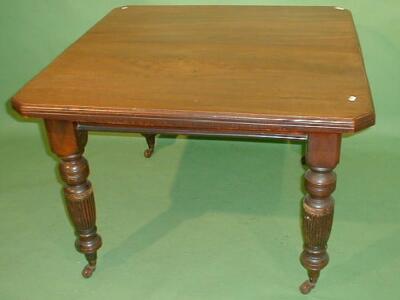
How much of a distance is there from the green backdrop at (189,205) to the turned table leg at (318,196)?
16 cm

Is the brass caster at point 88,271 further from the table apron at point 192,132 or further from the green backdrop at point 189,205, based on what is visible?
the table apron at point 192,132

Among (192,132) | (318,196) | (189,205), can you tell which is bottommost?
(189,205)

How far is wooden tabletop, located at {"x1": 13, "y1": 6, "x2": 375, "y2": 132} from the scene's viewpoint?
3.15 feet

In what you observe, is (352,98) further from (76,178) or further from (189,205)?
(189,205)

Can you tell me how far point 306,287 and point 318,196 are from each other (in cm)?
33

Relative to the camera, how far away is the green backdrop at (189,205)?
4.34 feet

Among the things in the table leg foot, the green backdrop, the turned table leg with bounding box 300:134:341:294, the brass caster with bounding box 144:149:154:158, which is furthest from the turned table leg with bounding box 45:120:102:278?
the brass caster with bounding box 144:149:154:158

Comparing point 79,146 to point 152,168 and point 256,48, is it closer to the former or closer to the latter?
point 256,48

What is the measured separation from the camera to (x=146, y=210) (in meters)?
1.60

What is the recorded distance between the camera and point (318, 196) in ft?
3.44

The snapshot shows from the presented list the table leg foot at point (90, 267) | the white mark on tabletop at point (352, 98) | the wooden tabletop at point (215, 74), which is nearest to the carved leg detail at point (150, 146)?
the wooden tabletop at point (215, 74)

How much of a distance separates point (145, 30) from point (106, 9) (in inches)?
20.2

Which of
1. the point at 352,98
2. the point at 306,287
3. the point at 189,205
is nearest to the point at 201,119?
the point at 352,98

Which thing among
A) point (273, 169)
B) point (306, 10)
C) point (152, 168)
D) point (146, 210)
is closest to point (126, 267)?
point (146, 210)
